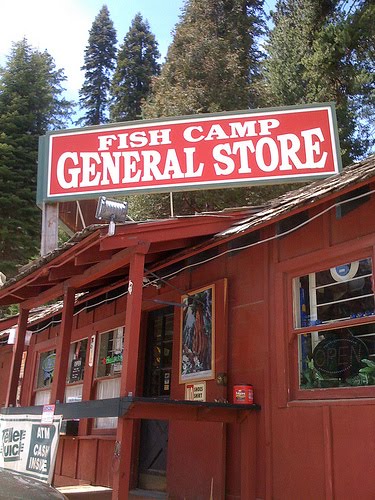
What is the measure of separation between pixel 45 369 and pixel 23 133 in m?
20.5

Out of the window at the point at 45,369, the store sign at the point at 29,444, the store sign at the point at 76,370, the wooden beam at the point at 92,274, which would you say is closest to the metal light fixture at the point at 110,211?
the wooden beam at the point at 92,274

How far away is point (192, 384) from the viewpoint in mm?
7172

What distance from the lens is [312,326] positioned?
5.82m

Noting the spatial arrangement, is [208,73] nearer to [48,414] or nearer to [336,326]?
[48,414]

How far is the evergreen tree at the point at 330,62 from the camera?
17234mm

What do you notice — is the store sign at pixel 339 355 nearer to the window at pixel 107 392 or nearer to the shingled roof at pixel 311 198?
the shingled roof at pixel 311 198

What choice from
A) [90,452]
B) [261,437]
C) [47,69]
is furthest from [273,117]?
[47,69]

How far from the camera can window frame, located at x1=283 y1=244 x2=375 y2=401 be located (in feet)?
17.3

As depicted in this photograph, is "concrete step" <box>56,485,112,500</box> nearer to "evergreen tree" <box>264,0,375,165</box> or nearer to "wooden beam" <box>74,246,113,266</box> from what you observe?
"wooden beam" <box>74,246,113,266</box>

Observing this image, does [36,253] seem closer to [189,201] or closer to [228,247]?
[189,201]

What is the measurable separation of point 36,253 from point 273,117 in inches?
809

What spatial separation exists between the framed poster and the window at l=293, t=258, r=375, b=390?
1.32m

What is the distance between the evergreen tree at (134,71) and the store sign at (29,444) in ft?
91.0

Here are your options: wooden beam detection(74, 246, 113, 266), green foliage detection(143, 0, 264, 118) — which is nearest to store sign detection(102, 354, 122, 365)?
wooden beam detection(74, 246, 113, 266)
